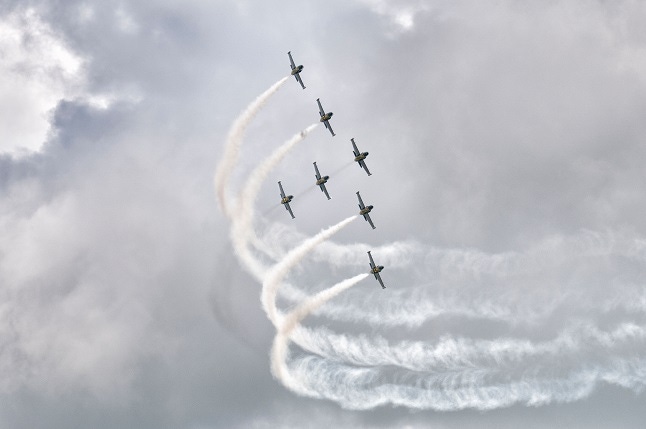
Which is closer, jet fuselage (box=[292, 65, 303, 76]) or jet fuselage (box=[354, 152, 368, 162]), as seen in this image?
jet fuselage (box=[292, 65, 303, 76])

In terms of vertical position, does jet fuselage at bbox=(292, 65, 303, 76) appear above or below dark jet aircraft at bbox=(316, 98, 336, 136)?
above

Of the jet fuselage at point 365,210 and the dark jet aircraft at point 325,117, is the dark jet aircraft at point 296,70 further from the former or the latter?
the jet fuselage at point 365,210

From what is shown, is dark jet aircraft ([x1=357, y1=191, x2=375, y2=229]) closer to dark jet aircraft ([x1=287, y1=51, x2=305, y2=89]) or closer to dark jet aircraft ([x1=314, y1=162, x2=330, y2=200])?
dark jet aircraft ([x1=314, y1=162, x2=330, y2=200])

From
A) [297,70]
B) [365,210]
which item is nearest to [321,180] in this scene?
[365,210]

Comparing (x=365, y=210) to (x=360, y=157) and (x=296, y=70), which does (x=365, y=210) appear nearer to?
(x=360, y=157)

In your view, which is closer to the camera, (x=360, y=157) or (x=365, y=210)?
(x=365, y=210)

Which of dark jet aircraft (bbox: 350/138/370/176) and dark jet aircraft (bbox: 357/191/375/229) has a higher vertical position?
dark jet aircraft (bbox: 350/138/370/176)

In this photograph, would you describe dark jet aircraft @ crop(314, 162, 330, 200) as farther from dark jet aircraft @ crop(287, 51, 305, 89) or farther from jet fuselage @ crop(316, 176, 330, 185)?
dark jet aircraft @ crop(287, 51, 305, 89)

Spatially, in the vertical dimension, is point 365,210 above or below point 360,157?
below

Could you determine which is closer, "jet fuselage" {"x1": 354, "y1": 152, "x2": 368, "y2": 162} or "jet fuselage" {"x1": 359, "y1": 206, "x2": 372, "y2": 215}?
"jet fuselage" {"x1": 359, "y1": 206, "x2": 372, "y2": 215}

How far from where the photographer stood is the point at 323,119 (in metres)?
115

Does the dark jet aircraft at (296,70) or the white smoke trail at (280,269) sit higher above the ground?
the dark jet aircraft at (296,70)

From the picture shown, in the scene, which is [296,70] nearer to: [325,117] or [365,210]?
[325,117]

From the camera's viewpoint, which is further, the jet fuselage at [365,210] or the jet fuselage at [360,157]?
the jet fuselage at [360,157]
